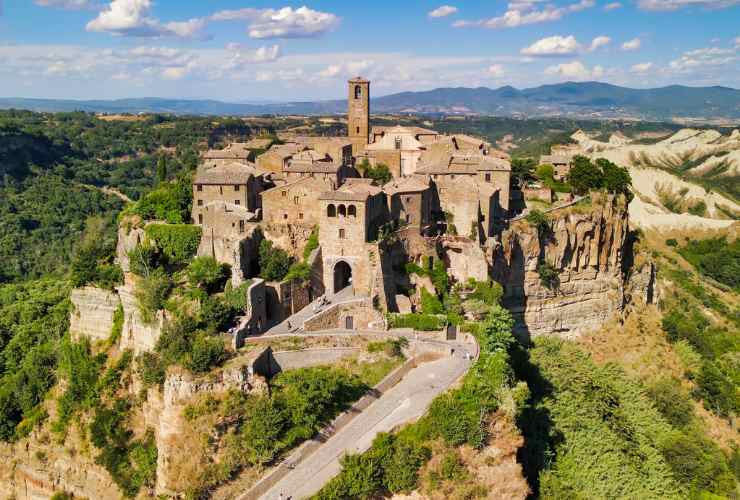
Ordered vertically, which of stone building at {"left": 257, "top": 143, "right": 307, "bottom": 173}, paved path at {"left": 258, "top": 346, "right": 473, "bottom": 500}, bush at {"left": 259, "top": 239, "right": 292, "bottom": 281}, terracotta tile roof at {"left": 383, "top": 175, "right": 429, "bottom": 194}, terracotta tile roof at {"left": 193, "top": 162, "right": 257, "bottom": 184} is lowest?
paved path at {"left": 258, "top": 346, "right": 473, "bottom": 500}

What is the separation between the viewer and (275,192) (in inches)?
1604

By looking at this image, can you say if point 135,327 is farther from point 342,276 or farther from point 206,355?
point 342,276

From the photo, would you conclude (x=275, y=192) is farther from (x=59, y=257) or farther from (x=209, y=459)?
(x=59, y=257)

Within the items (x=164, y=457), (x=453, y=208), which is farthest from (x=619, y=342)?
(x=164, y=457)

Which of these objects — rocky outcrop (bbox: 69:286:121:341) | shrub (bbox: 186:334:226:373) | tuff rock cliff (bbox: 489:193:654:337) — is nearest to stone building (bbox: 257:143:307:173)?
rocky outcrop (bbox: 69:286:121:341)

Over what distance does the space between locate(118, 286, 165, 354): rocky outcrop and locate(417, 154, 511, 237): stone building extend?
22.1m

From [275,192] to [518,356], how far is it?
69.1 feet

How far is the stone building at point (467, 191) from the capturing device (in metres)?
45.6

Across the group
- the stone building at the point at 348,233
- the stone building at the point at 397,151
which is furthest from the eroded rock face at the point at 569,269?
the stone building at the point at 348,233

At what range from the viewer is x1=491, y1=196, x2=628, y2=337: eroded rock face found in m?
52.1

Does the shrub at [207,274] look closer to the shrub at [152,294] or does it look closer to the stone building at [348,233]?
the shrub at [152,294]

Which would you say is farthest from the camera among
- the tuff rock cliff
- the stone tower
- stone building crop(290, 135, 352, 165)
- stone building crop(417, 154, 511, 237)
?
the stone tower

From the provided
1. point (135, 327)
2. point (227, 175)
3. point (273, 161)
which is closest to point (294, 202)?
point (227, 175)

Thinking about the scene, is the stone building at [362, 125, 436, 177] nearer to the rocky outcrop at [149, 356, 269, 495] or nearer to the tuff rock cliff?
the tuff rock cliff
